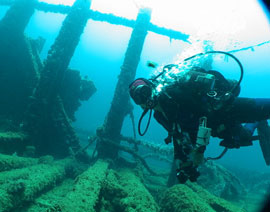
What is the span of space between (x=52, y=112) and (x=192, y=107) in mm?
6331

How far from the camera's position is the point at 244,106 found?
3.33m

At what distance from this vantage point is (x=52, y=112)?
8.00 metres

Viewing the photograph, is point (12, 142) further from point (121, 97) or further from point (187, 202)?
point (187, 202)

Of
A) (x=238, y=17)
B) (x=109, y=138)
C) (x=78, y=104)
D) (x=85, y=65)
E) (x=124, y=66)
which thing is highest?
(x=85, y=65)

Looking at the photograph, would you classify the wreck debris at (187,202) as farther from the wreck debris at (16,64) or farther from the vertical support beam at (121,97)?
the wreck debris at (16,64)

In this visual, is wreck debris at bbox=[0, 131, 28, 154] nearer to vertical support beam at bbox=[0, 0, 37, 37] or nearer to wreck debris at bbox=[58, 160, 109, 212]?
wreck debris at bbox=[58, 160, 109, 212]

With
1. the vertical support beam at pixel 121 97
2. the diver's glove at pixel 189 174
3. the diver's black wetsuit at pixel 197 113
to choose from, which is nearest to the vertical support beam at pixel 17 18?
the vertical support beam at pixel 121 97

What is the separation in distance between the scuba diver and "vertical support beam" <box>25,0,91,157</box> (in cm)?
551

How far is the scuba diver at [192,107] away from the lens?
9.59 feet

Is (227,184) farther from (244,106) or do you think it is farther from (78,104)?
(78,104)

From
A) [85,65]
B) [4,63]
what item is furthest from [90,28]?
[4,63]

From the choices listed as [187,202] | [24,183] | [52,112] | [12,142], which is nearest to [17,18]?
[52,112]

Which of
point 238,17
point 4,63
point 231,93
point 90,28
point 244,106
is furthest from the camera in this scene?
point 90,28

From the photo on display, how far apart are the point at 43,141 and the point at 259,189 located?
12.6 meters
